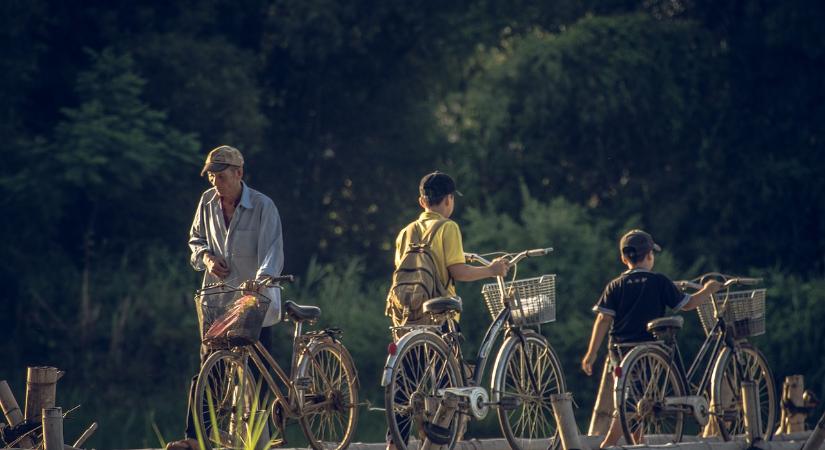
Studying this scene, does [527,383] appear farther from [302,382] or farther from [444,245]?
[302,382]

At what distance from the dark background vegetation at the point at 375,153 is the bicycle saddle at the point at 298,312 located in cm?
1081

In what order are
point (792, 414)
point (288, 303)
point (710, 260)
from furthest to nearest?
point (710, 260) < point (792, 414) < point (288, 303)

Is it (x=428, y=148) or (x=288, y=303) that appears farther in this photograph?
(x=428, y=148)

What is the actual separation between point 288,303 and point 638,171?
1979 cm

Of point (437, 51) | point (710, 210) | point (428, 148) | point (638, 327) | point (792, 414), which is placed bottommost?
point (792, 414)

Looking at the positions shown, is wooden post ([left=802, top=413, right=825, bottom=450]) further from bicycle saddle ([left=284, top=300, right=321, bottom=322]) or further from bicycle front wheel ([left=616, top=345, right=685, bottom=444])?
bicycle saddle ([left=284, top=300, right=321, bottom=322])

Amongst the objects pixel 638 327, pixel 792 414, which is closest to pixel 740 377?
pixel 638 327

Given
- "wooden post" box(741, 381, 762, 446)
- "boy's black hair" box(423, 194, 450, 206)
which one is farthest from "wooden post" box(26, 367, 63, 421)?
"wooden post" box(741, 381, 762, 446)

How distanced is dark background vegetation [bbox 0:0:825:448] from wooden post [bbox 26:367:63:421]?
10460mm

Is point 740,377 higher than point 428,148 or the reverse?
the reverse

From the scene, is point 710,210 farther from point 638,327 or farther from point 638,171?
point 638,327

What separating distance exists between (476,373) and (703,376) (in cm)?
228

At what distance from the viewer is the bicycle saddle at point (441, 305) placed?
8.41 meters

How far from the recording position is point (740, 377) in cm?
1064
